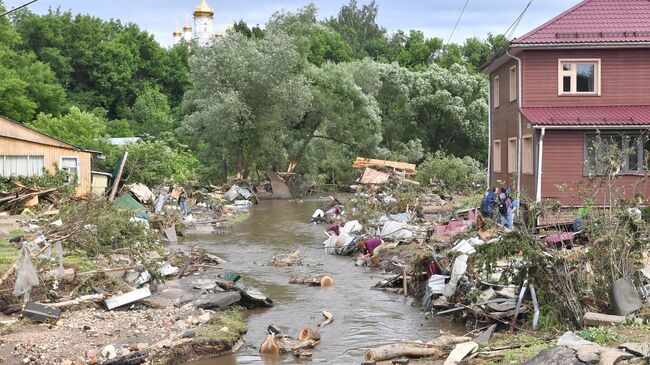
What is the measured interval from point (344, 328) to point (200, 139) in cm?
3372

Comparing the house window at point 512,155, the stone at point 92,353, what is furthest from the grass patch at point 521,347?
the house window at point 512,155

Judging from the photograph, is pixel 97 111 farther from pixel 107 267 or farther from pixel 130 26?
pixel 107 267

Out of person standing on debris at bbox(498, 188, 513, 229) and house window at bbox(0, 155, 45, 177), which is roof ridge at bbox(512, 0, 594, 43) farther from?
house window at bbox(0, 155, 45, 177)

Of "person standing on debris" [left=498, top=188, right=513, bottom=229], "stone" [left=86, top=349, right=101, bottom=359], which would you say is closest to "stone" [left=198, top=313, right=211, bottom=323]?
"stone" [left=86, top=349, right=101, bottom=359]

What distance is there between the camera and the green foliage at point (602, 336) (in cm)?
988

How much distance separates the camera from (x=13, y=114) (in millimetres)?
51188

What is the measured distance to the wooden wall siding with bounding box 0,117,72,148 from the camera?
3028 centimetres

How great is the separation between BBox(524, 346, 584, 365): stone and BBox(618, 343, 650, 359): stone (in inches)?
27.4

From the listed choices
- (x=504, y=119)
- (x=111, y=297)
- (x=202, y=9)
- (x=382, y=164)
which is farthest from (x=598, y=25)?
(x=202, y=9)

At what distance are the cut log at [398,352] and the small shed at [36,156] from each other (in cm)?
1997

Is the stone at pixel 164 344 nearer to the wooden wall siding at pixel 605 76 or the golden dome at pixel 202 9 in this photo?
the wooden wall siding at pixel 605 76

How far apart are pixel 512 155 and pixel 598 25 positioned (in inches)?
207

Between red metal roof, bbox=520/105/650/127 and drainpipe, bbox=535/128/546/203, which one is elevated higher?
red metal roof, bbox=520/105/650/127

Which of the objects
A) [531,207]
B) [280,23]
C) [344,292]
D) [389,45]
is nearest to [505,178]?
[344,292]
